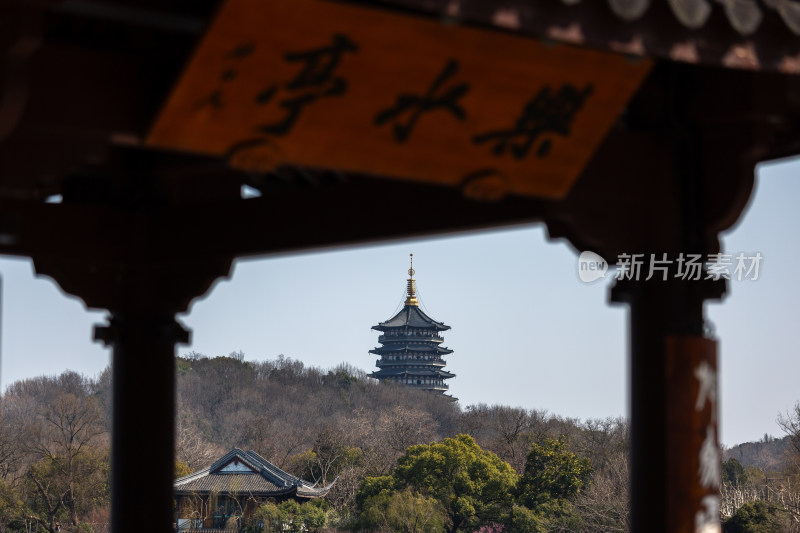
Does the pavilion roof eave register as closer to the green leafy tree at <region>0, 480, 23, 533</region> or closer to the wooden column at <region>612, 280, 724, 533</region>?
the wooden column at <region>612, 280, 724, 533</region>

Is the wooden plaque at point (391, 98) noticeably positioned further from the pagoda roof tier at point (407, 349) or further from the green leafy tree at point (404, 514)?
the pagoda roof tier at point (407, 349)

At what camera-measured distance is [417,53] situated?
2.84 metres

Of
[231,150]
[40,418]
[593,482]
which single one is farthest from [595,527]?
[231,150]

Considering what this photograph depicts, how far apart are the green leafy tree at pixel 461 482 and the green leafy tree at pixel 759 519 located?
746 cm

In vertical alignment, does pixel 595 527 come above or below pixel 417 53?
below

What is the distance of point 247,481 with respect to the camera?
35750 millimetres

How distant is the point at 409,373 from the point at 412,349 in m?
1.50

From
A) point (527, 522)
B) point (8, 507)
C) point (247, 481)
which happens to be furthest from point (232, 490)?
point (527, 522)

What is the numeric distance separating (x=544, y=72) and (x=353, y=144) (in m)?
0.54

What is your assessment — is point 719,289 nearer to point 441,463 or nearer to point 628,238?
point 628,238

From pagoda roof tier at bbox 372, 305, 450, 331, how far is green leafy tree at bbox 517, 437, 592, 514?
124ft

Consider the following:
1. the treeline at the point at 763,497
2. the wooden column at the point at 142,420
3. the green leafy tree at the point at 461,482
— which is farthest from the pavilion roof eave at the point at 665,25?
the green leafy tree at the point at 461,482

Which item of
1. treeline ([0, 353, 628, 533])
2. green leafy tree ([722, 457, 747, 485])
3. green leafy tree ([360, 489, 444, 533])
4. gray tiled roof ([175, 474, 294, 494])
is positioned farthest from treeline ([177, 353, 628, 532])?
green leafy tree ([722, 457, 747, 485])

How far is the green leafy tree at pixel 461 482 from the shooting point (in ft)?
107
